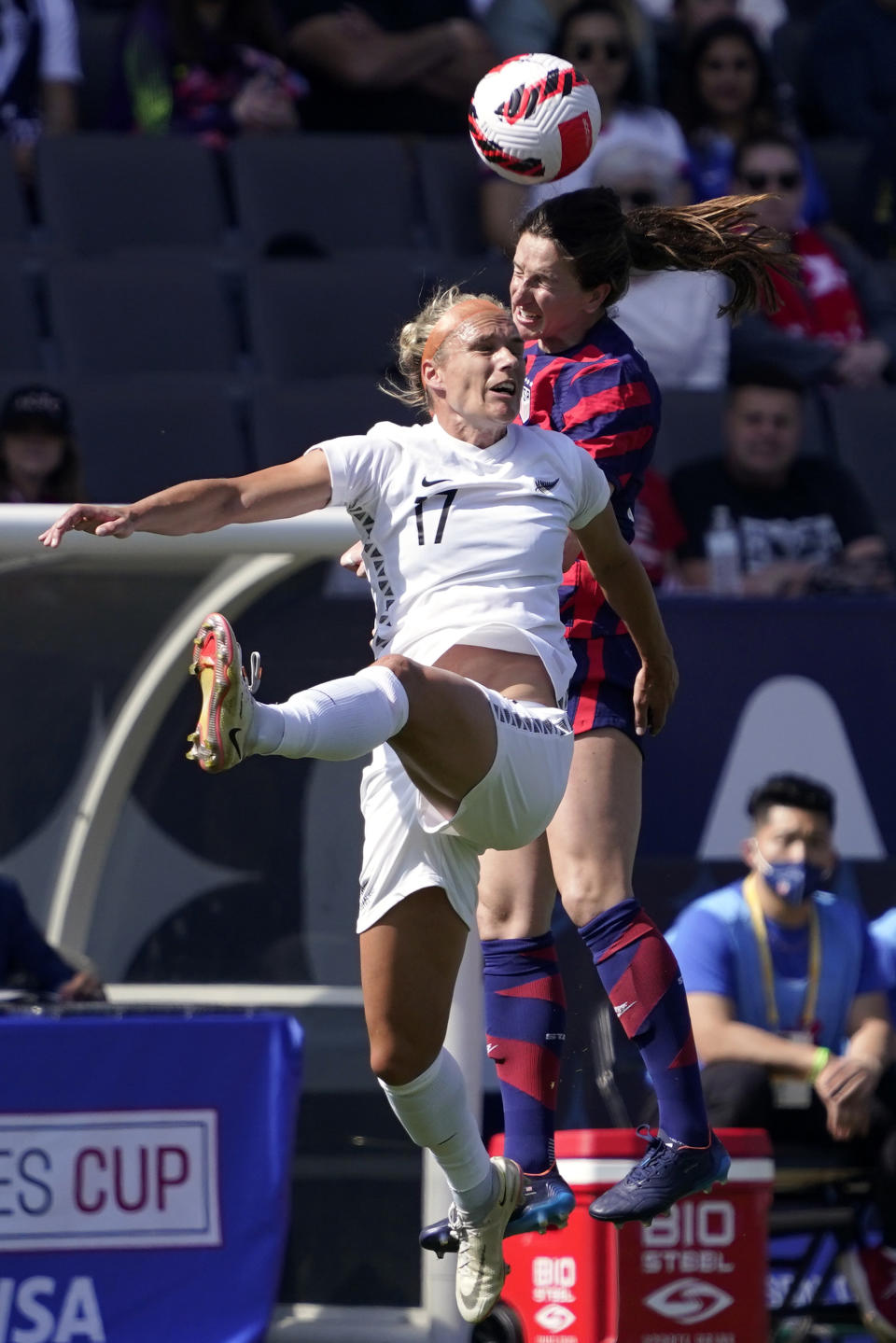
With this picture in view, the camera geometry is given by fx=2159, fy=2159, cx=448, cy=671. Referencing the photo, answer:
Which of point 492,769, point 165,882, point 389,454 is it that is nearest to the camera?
point 492,769

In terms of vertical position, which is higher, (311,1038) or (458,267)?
(458,267)

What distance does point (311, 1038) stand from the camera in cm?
607

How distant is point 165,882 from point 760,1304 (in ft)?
7.39

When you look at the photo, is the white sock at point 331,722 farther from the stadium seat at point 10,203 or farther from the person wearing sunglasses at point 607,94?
the stadium seat at point 10,203

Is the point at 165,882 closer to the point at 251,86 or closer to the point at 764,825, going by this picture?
the point at 764,825

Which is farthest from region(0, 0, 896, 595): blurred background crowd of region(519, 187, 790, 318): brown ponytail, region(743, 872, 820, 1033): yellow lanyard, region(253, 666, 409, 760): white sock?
region(253, 666, 409, 760): white sock

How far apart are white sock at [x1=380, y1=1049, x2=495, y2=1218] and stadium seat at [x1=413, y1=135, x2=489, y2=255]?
516cm

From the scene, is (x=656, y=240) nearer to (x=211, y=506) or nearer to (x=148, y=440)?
(x=211, y=506)

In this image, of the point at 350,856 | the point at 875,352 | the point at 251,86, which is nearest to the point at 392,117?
the point at 251,86

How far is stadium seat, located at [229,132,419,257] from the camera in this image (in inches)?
329

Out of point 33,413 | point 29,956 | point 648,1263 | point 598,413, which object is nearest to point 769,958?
point 648,1263

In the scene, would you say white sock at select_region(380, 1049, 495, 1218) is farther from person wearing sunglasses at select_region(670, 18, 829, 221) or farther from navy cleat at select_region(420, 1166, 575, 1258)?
person wearing sunglasses at select_region(670, 18, 829, 221)

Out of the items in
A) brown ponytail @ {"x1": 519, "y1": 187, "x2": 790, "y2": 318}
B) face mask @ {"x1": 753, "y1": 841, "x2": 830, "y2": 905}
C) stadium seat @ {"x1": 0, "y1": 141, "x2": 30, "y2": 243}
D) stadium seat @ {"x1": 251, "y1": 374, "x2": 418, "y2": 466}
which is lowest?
face mask @ {"x1": 753, "y1": 841, "x2": 830, "y2": 905}

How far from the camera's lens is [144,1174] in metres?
5.30
